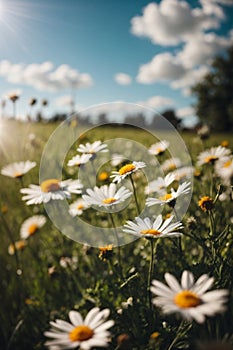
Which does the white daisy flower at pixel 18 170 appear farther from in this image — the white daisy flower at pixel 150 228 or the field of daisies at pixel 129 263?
the white daisy flower at pixel 150 228

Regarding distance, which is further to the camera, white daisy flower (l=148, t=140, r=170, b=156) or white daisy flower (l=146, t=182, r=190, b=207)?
white daisy flower (l=148, t=140, r=170, b=156)

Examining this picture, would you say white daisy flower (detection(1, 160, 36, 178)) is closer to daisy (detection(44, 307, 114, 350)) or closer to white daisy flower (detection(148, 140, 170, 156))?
white daisy flower (detection(148, 140, 170, 156))

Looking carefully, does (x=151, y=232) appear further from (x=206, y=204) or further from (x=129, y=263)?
(x=129, y=263)

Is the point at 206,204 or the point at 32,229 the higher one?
the point at 32,229

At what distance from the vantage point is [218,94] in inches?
1073

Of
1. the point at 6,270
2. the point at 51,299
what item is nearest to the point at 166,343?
the point at 51,299

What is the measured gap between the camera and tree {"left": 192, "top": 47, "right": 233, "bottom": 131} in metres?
26.1

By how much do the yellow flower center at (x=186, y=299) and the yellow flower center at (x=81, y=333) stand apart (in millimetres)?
249

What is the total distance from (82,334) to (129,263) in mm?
830

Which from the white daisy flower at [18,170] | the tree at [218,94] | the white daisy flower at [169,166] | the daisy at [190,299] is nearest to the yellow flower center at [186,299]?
the daisy at [190,299]

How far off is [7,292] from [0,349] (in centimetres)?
32

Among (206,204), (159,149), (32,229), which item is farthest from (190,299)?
(32,229)

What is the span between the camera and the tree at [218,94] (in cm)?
2611

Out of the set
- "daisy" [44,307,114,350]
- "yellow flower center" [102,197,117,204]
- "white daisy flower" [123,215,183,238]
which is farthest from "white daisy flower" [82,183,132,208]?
"daisy" [44,307,114,350]
